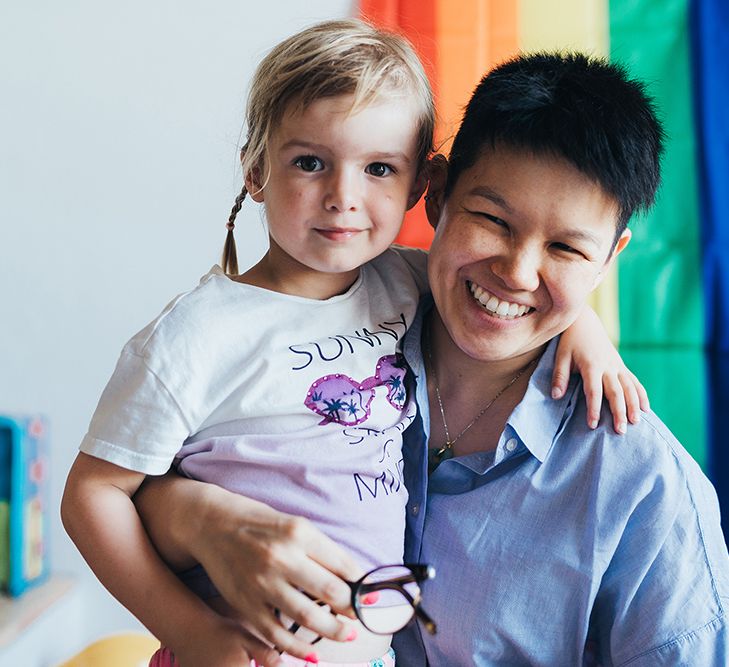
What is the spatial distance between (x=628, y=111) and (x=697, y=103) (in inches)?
49.0

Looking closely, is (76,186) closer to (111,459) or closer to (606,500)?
(111,459)

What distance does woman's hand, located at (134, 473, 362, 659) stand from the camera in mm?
1000

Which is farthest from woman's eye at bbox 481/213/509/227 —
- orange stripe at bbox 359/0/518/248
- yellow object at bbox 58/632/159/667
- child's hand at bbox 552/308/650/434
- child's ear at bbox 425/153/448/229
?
yellow object at bbox 58/632/159/667

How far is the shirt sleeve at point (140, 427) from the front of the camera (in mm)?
1131

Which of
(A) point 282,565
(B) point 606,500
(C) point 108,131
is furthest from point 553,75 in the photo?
(C) point 108,131

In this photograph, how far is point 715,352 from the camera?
2326 millimetres

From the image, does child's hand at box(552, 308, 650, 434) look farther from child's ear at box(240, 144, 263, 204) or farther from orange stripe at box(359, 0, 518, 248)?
orange stripe at box(359, 0, 518, 248)

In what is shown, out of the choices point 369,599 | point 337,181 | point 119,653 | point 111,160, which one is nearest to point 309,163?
point 337,181

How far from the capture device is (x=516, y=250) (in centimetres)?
124

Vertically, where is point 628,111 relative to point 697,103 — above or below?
above

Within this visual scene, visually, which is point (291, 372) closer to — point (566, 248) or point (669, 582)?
point (566, 248)

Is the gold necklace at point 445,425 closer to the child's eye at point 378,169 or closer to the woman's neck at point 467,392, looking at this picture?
the woman's neck at point 467,392

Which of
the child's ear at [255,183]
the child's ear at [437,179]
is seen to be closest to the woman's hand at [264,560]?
the child's ear at [255,183]

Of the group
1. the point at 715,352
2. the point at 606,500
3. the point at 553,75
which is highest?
the point at 553,75
